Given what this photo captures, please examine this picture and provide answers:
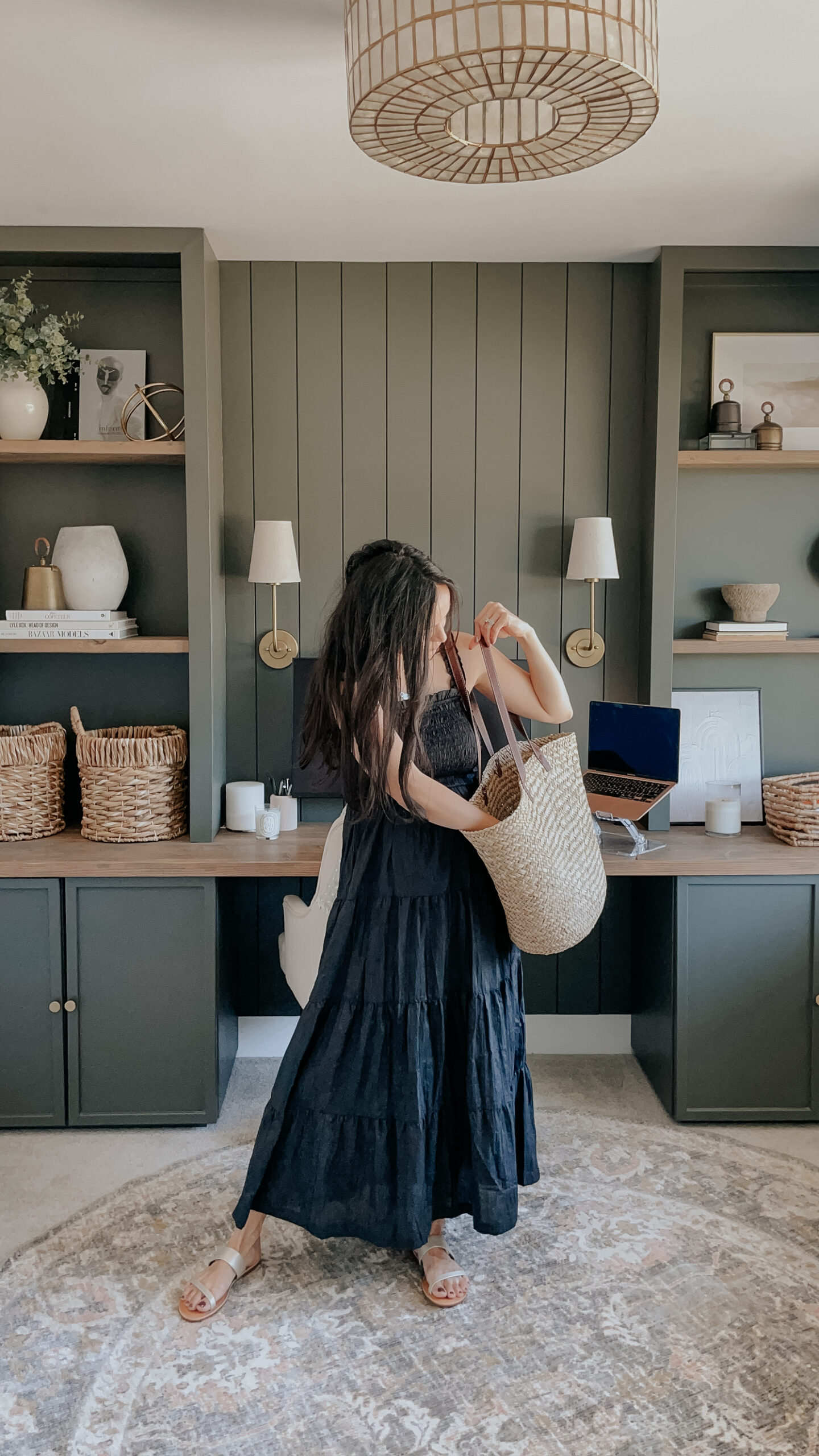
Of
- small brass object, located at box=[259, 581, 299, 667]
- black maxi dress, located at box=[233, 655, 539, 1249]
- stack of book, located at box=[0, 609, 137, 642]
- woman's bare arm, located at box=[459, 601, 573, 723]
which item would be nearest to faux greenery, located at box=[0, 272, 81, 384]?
stack of book, located at box=[0, 609, 137, 642]

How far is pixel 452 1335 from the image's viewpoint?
7.02 feet

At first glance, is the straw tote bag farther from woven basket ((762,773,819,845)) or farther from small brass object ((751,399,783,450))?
small brass object ((751,399,783,450))

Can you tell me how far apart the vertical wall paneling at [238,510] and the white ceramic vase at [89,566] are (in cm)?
39

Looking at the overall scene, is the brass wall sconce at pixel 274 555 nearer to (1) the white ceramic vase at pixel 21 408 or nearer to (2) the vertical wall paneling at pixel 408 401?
(2) the vertical wall paneling at pixel 408 401

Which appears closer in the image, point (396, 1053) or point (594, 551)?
point (396, 1053)

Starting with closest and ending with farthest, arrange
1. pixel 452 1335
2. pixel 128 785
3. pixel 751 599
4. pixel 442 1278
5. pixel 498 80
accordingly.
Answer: pixel 498 80
pixel 452 1335
pixel 442 1278
pixel 128 785
pixel 751 599

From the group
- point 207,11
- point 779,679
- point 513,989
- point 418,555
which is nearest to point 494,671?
point 418,555

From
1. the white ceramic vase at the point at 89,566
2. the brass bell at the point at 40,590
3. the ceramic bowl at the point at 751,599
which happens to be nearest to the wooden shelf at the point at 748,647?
the ceramic bowl at the point at 751,599

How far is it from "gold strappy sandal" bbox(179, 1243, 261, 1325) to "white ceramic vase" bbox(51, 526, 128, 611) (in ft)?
5.84

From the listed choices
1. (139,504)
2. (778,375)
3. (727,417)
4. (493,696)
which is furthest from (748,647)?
(139,504)

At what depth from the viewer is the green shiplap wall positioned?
3.31 m

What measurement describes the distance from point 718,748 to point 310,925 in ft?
5.02

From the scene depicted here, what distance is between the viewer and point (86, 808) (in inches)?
122

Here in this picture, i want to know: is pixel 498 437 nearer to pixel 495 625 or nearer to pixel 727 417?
pixel 727 417
